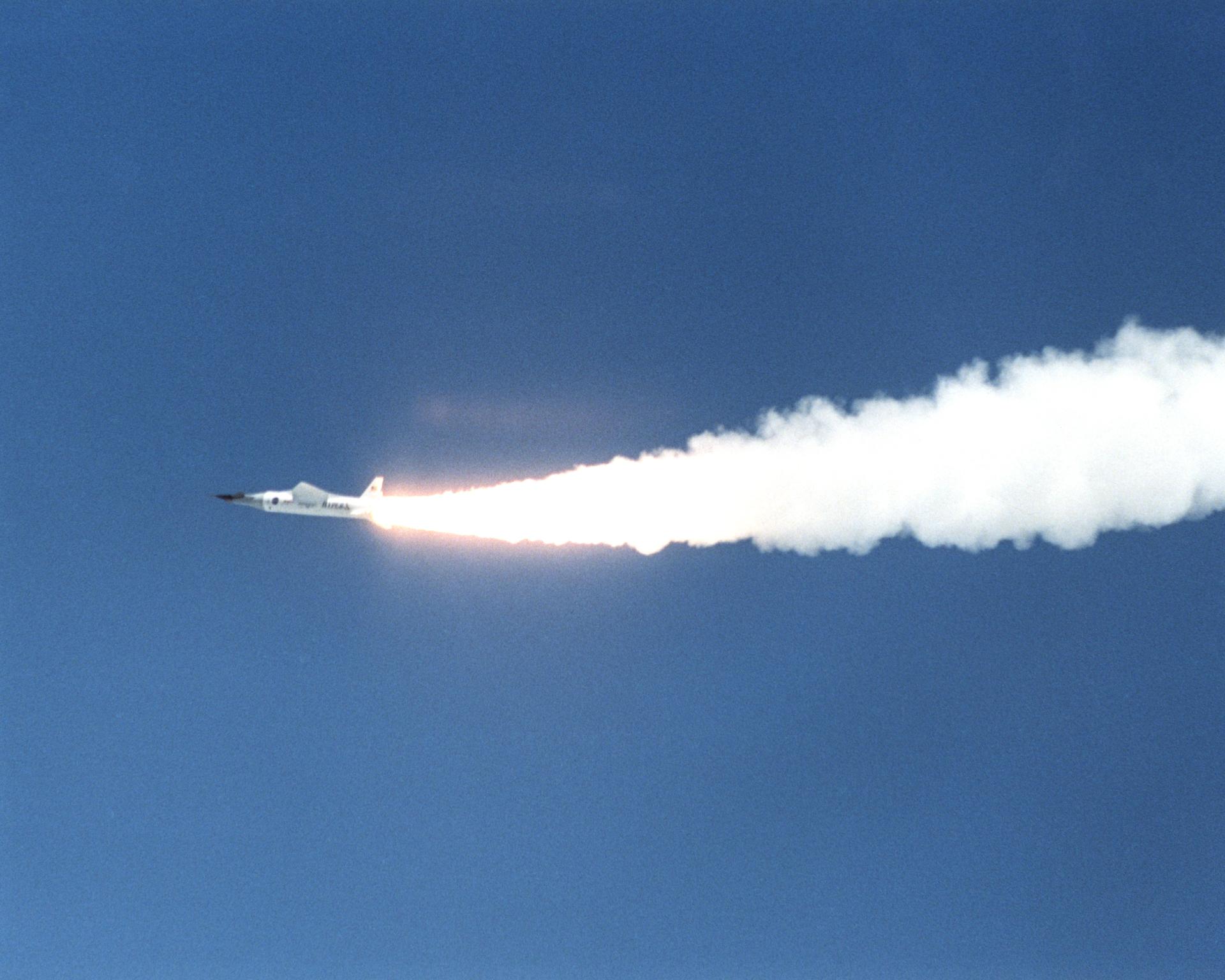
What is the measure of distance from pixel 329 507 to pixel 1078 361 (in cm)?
3687

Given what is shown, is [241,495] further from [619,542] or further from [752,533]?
[752,533]

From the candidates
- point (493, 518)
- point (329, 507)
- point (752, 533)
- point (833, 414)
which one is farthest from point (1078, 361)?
point (329, 507)

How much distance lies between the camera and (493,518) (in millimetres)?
82375

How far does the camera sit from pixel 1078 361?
261ft

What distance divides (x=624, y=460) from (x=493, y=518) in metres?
7.16

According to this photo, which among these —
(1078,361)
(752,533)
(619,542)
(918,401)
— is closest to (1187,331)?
(1078,361)

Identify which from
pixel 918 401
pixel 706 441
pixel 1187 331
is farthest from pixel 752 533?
pixel 1187 331

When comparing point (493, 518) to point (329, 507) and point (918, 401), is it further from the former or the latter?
point (918, 401)

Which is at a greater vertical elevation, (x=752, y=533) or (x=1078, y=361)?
(x=1078, y=361)

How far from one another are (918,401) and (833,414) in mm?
4148

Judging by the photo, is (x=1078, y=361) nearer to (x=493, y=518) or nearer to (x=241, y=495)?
(x=493, y=518)

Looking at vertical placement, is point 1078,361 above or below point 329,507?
above

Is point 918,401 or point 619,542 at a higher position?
point 918,401

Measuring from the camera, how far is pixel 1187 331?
7838 cm
